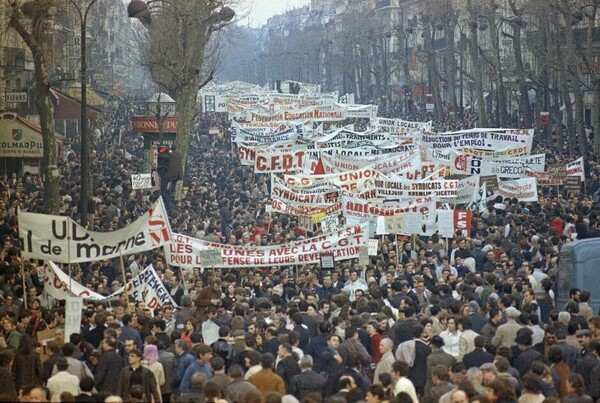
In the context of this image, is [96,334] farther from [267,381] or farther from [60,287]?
[267,381]

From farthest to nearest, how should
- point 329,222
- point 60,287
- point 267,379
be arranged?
point 329,222
point 60,287
point 267,379

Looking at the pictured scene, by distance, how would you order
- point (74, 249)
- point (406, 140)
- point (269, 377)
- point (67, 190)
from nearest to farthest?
point (269, 377)
point (74, 249)
point (67, 190)
point (406, 140)

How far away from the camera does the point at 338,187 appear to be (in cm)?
2791

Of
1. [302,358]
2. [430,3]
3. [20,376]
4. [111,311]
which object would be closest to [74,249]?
[111,311]

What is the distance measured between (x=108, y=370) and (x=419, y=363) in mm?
3033

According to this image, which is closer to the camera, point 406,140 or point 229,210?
point 229,210

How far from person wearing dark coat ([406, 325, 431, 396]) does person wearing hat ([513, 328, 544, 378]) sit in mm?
908

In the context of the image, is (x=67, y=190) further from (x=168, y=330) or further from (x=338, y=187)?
(x=168, y=330)

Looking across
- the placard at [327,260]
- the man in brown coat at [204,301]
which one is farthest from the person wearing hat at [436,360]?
the placard at [327,260]

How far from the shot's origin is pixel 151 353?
1385cm

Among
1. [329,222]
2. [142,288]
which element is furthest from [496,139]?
[142,288]

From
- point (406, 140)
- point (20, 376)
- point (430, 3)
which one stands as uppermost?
point (430, 3)

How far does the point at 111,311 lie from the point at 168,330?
0.69m

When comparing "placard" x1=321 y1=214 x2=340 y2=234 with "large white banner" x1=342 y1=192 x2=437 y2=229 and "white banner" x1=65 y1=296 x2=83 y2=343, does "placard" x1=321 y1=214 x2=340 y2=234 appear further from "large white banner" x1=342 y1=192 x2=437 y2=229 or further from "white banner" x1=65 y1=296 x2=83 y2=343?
"white banner" x1=65 y1=296 x2=83 y2=343
